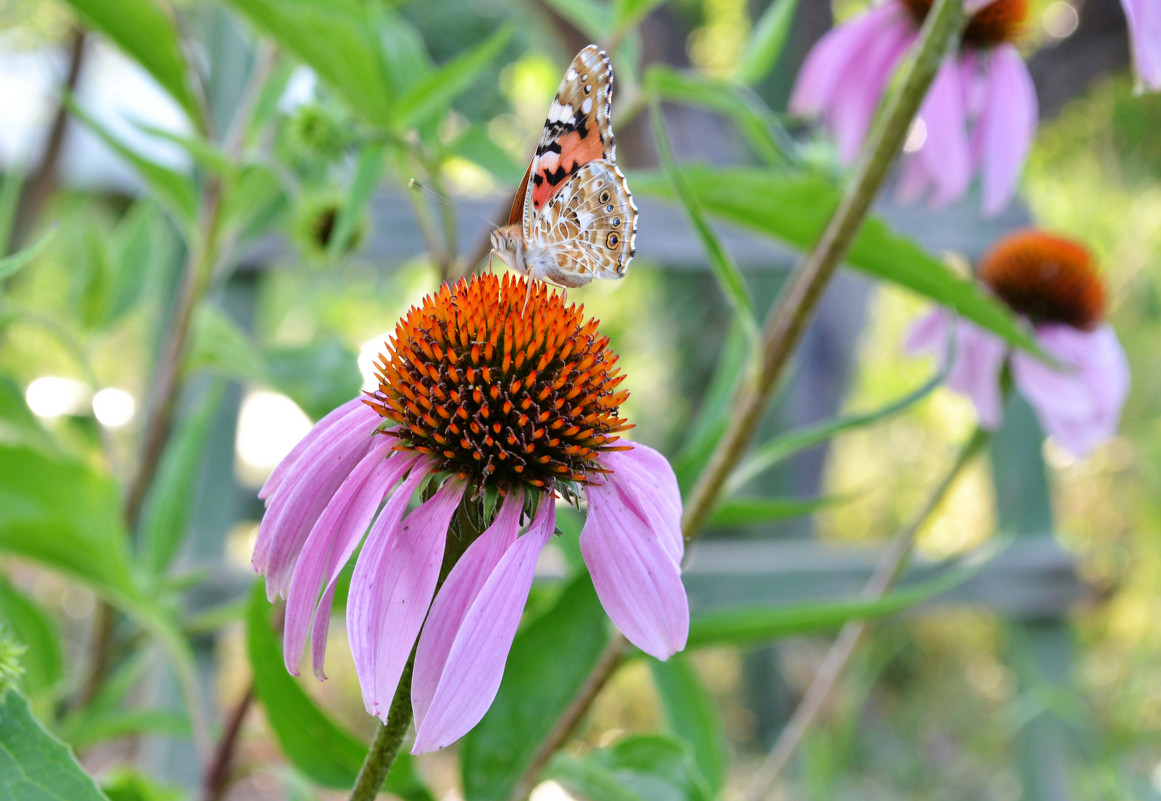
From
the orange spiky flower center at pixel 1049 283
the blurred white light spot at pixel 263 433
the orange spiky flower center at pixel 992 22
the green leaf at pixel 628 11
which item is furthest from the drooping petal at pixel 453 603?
the blurred white light spot at pixel 263 433

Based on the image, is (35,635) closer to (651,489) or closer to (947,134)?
(651,489)

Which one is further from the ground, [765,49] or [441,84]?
[765,49]

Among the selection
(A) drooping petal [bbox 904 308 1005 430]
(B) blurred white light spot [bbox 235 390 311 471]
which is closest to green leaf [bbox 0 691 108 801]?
(A) drooping petal [bbox 904 308 1005 430]

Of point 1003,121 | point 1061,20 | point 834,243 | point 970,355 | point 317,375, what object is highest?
point 1061,20

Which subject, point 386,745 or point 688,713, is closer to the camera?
point 386,745

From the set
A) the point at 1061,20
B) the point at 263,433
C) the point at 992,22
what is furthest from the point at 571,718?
the point at 1061,20

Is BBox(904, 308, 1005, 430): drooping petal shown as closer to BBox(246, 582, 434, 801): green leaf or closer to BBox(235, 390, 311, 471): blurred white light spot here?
BBox(246, 582, 434, 801): green leaf
